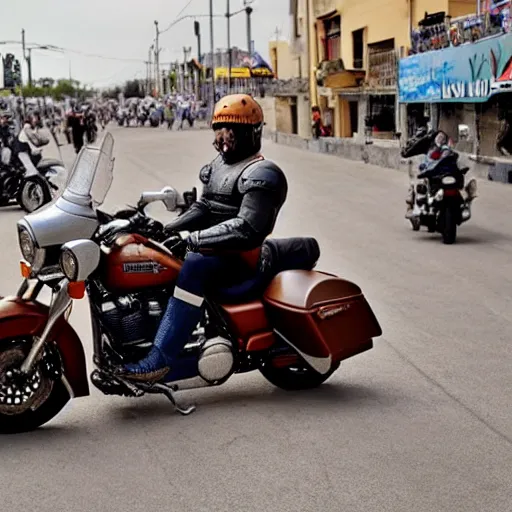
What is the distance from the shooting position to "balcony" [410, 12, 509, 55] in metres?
24.2

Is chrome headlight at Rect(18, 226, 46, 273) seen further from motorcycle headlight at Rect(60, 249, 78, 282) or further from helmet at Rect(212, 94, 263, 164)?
helmet at Rect(212, 94, 263, 164)

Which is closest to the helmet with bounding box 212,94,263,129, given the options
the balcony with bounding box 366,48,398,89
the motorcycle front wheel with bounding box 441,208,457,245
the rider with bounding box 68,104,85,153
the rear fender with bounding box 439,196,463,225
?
the motorcycle front wheel with bounding box 441,208,457,245

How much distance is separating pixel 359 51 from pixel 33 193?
94.1 feet

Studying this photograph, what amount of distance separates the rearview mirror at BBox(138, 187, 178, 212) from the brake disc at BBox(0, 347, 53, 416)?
3.63ft

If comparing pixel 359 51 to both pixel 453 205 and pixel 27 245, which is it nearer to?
pixel 453 205

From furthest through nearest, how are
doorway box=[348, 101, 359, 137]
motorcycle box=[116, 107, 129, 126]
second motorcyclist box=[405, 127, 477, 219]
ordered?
motorcycle box=[116, 107, 129, 126], doorway box=[348, 101, 359, 137], second motorcyclist box=[405, 127, 477, 219]

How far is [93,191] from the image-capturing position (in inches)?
200

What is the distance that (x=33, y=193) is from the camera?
1820cm

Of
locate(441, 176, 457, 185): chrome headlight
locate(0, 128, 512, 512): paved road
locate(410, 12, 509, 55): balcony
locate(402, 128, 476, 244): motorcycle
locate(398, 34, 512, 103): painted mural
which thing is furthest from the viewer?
locate(410, 12, 509, 55): balcony

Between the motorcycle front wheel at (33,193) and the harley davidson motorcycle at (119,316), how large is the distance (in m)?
12.7

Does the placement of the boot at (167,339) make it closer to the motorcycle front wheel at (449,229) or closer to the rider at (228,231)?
the rider at (228,231)

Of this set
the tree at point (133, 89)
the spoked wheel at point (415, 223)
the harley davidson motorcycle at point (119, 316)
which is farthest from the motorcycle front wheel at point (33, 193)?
the tree at point (133, 89)

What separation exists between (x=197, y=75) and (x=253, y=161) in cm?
10205

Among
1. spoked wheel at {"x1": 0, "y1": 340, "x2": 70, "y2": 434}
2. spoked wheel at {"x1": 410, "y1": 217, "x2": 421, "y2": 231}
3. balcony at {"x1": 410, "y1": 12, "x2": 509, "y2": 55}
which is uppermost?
balcony at {"x1": 410, "y1": 12, "x2": 509, "y2": 55}
